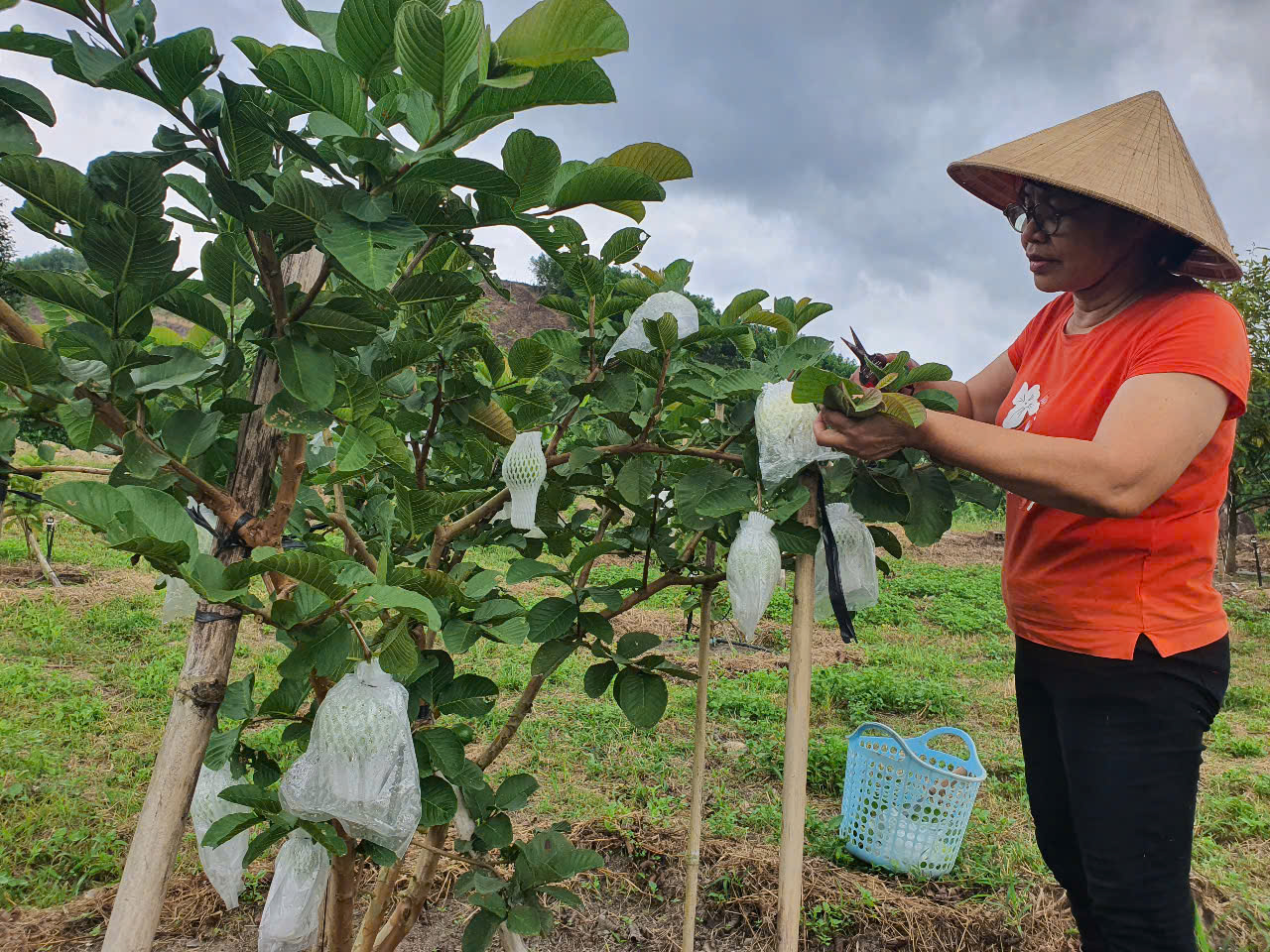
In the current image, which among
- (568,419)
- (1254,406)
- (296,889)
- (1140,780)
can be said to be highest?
(1254,406)

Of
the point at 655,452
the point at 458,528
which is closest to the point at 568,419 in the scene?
the point at 655,452

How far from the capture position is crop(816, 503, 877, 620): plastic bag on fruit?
132cm

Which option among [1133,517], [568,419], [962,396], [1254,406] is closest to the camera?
[1133,517]

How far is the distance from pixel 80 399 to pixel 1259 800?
3751 millimetres

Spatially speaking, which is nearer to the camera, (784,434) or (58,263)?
(784,434)

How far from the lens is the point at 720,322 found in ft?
4.16

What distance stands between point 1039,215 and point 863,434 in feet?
1.94

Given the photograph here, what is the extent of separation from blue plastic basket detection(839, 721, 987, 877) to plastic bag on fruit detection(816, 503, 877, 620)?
125 cm

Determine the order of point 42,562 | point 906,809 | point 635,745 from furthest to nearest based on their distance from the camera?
point 42,562
point 635,745
point 906,809

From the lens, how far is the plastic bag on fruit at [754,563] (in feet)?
3.83

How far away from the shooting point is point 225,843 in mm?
1236

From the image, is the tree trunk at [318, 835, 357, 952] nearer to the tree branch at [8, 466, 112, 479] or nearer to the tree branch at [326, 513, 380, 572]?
the tree branch at [326, 513, 380, 572]

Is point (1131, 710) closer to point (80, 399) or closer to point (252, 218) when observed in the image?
point (252, 218)

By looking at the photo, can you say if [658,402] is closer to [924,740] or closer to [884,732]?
[884,732]
